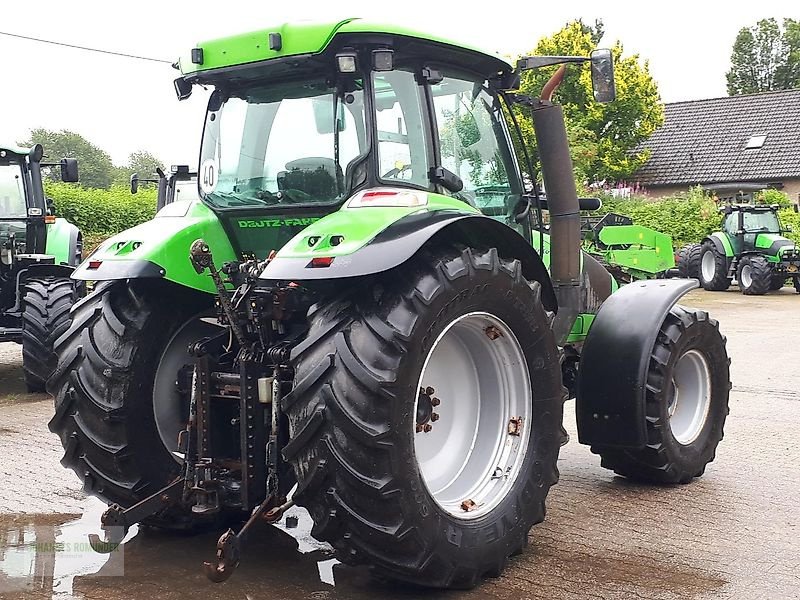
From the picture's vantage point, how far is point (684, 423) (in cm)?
582

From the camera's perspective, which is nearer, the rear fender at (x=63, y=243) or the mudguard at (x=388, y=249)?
the mudguard at (x=388, y=249)

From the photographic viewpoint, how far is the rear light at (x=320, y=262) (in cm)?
351

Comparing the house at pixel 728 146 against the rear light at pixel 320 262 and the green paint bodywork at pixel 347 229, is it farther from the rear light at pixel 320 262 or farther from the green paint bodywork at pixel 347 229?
the rear light at pixel 320 262

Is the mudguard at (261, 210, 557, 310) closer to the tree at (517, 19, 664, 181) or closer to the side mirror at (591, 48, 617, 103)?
the side mirror at (591, 48, 617, 103)

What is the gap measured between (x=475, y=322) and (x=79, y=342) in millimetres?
1851

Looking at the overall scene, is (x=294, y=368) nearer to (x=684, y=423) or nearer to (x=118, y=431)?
(x=118, y=431)

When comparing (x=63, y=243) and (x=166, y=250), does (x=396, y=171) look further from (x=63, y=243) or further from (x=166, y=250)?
(x=63, y=243)

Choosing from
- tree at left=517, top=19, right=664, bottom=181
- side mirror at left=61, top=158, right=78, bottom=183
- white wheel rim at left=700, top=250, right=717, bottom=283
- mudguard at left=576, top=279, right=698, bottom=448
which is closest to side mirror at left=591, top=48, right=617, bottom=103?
mudguard at left=576, top=279, right=698, bottom=448

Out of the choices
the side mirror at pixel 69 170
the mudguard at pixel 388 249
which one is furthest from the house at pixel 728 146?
the mudguard at pixel 388 249

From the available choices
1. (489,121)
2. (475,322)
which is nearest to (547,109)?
(489,121)

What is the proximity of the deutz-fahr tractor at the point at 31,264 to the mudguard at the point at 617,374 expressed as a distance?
596 centimetres

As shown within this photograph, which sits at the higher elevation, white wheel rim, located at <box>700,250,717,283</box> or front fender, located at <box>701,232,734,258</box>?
front fender, located at <box>701,232,734,258</box>

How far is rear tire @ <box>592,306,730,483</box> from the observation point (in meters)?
5.35

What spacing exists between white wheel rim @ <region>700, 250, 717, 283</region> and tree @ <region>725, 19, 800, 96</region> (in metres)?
39.0
